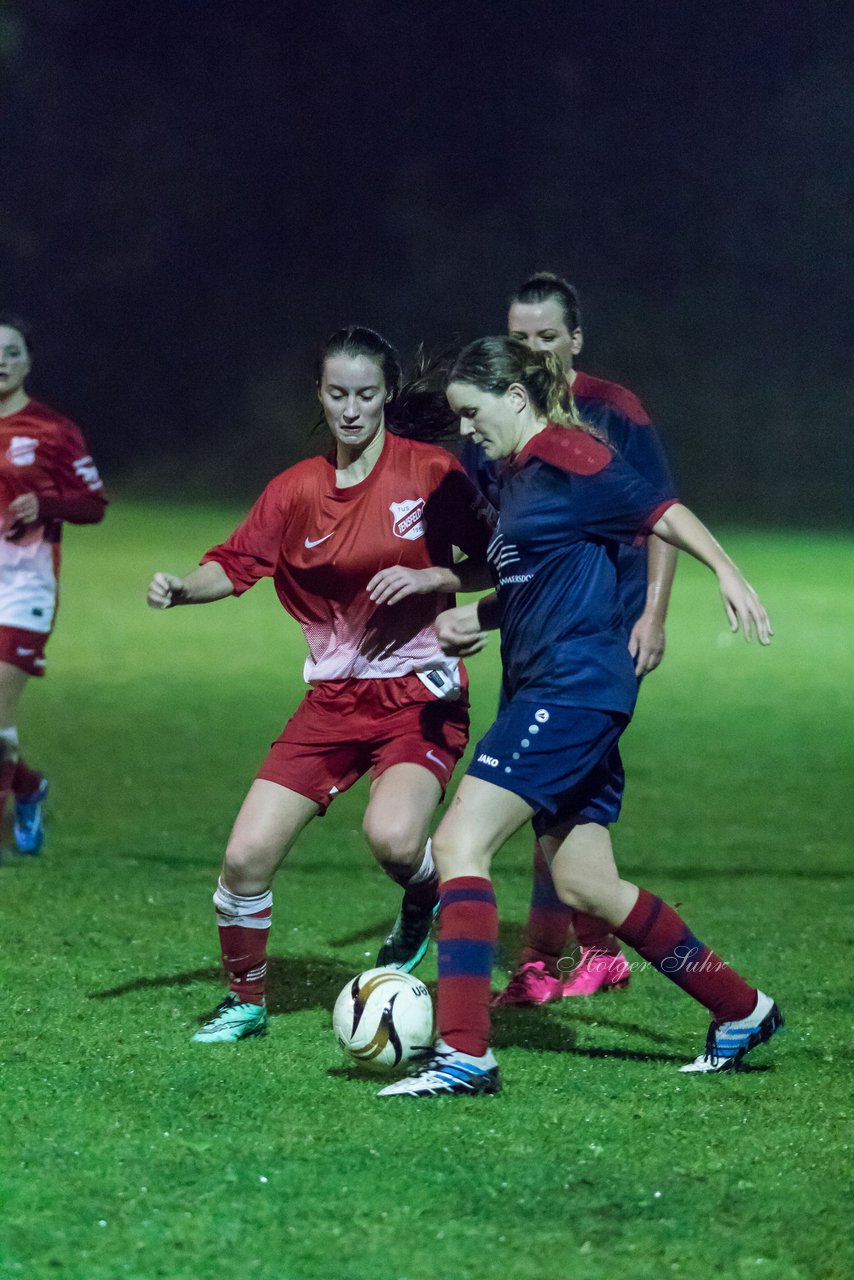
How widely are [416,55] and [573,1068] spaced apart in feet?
72.4

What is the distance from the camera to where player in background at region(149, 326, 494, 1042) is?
459cm

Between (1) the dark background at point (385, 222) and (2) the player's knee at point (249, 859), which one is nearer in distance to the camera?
(2) the player's knee at point (249, 859)

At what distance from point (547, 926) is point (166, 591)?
5.22ft

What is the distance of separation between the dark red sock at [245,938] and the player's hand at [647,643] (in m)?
1.29

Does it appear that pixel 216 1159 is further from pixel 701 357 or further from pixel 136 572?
pixel 701 357

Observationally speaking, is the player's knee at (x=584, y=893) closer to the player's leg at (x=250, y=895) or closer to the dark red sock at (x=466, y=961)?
the dark red sock at (x=466, y=961)

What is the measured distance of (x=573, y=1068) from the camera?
435 centimetres

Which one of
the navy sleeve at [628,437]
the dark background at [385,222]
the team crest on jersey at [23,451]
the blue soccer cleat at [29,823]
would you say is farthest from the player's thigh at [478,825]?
the dark background at [385,222]

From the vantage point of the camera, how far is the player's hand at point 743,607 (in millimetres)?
3936

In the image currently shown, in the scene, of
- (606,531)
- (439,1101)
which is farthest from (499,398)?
(439,1101)

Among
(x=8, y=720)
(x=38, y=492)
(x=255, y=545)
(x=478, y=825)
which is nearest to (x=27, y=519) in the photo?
(x=38, y=492)

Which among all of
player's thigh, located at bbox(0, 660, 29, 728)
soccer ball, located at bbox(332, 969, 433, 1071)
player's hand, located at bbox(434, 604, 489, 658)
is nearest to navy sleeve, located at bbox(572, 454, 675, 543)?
player's hand, located at bbox(434, 604, 489, 658)

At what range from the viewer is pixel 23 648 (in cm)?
713

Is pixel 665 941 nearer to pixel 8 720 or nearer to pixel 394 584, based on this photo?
pixel 394 584
